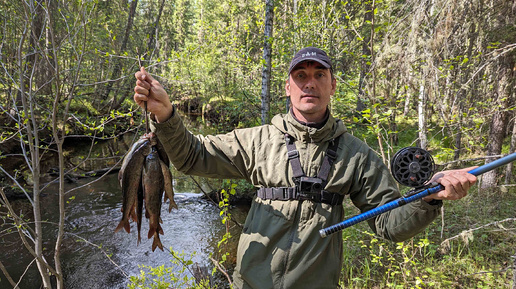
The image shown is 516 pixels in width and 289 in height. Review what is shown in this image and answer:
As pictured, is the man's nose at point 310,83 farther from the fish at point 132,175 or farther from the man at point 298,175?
the fish at point 132,175

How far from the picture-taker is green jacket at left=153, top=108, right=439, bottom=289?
2027 millimetres

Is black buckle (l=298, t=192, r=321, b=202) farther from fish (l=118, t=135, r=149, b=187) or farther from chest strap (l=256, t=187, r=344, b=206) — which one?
fish (l=118, t=135, r=149, b=187)

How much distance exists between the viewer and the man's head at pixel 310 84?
2.26m


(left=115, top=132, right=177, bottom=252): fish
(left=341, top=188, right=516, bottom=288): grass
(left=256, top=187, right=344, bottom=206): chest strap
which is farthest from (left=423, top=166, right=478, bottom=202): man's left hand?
(left=341, top=188, right=516, bottom=288): grass

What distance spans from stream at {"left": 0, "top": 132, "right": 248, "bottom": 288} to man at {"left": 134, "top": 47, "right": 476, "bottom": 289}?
4.00 m

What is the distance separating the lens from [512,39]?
20.9 ft

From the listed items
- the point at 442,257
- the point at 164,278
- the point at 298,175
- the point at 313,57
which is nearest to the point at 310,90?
the point at 313,57

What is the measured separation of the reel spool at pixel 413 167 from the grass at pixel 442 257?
2.59 meters

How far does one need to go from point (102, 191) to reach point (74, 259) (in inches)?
180

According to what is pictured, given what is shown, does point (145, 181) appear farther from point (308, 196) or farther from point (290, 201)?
point (308, 196)

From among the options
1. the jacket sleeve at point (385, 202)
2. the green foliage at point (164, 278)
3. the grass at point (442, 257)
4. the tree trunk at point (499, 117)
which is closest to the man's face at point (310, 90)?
the jacket sleeve at point (385, 202)

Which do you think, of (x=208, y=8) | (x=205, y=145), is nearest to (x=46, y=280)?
(x=205, y=145)

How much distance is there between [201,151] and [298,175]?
77 centimetres

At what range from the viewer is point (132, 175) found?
1.98 metres
